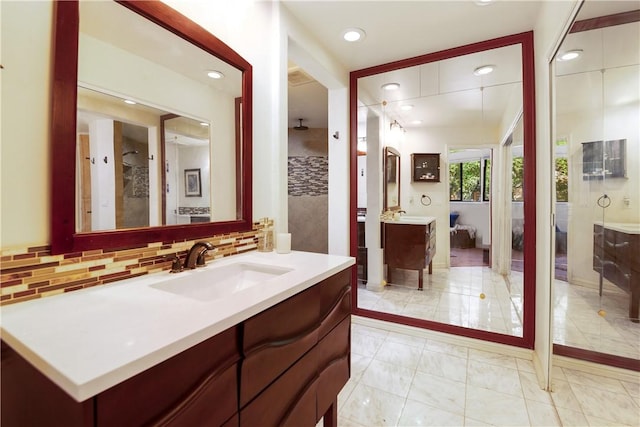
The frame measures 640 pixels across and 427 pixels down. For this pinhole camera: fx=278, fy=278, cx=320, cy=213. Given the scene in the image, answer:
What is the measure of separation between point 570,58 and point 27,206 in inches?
111

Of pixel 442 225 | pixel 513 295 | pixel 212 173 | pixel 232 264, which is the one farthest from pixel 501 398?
pixel 212 173

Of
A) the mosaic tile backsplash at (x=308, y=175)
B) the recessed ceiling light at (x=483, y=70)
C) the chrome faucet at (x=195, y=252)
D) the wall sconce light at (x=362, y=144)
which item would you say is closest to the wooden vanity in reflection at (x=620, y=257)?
the recessed ceiling light at (x=483, y=70)

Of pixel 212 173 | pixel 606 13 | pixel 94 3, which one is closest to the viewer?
pixel 94 3

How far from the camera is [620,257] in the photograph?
1.90 m

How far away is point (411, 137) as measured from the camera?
9.14ft

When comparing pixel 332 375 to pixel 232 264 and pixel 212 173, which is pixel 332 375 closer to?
pixel 232 264

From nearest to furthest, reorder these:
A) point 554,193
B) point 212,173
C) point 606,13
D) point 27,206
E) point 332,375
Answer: point 27,206, point 332,375, point 212,173, point 606,13, point 554,193

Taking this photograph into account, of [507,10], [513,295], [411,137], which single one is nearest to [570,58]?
[507,10]

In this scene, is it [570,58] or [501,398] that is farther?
[570,58]

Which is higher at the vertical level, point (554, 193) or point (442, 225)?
point (554, 193)

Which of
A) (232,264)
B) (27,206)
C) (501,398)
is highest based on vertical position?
(27,206)

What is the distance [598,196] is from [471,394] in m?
1.62

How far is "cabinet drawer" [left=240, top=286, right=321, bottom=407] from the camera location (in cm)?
78

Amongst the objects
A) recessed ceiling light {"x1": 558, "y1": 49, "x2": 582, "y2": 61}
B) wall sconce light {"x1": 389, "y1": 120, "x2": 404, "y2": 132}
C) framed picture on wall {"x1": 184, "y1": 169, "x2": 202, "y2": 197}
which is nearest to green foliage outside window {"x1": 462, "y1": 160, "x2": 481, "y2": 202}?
wall sconce light {"x1": 389, "y1": 120, "x2": 404, "y2": 132}
